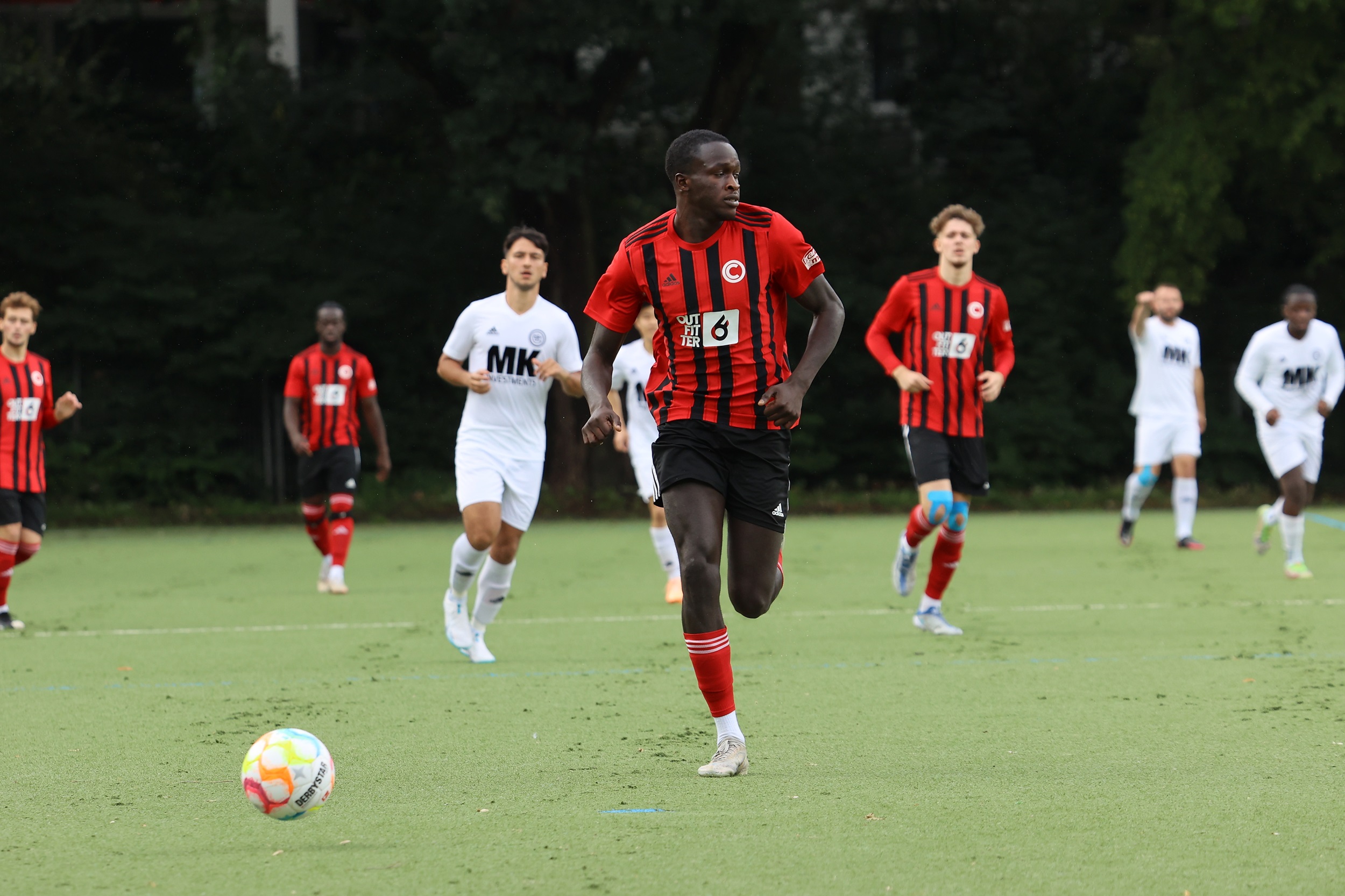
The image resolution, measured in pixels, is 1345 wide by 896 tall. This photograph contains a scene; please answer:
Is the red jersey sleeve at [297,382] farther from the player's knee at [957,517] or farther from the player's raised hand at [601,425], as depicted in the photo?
the player's raised hand at [601,425]

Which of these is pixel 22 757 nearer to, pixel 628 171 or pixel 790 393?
pixel 790 393

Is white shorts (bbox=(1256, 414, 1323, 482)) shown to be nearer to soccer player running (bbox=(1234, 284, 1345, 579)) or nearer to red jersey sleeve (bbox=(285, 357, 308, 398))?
soccer player running (bbox=(1234, 284, 1345, 579))

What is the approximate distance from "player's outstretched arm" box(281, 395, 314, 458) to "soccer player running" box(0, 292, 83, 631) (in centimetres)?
248

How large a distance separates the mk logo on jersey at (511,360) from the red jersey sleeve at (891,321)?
6.71 feet

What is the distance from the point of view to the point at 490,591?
25.5ft

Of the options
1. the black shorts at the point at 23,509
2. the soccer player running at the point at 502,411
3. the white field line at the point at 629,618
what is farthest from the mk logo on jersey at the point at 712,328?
the black shorts at the point at 23,509

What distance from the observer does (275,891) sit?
11.9ft

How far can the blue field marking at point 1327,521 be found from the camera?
1665cm

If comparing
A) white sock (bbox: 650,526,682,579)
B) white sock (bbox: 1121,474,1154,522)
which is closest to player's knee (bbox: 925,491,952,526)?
white sock (bbox: 650,526,682,579)

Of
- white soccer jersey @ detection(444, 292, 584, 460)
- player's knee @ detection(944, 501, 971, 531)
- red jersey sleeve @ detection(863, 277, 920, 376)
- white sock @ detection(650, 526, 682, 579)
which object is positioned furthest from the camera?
white sock @ detection(650, 526, 682, 579)

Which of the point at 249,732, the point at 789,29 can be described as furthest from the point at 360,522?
the point at 249,732

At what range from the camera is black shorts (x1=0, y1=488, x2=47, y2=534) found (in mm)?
9305

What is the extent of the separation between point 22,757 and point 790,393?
3017 millimetres

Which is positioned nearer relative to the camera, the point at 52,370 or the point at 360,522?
the point at 360,522
